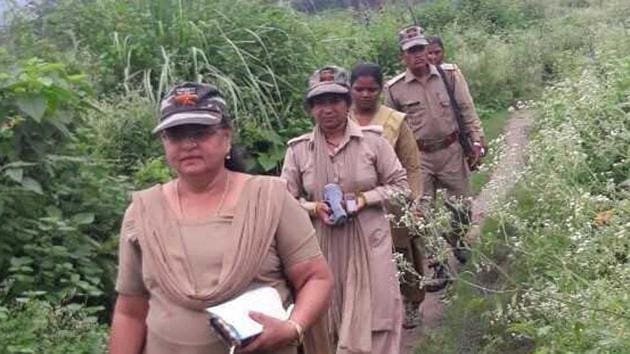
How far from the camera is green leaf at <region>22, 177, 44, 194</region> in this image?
609 centimetres

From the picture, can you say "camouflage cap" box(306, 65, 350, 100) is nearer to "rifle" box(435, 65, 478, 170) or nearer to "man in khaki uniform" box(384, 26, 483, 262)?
"man in khaki uniform" box(384, 26, 483, 262)

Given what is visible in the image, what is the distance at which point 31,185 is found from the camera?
6.11 metres

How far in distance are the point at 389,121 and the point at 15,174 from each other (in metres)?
2.15

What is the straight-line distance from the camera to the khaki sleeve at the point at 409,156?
23.2ft

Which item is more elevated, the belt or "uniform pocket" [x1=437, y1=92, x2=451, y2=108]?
"uniform pocket" [x1=437, y1=92, x2=451, y2=108]

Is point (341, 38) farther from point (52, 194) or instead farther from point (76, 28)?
point (52, 194)

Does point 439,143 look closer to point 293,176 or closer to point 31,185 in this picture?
point 293,176

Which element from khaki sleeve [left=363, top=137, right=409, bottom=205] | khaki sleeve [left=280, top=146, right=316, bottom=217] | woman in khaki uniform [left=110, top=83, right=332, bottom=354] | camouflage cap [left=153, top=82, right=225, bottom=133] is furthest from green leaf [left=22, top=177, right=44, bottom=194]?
camouflage cap [left=153, top=82, right=225, bottom=133]

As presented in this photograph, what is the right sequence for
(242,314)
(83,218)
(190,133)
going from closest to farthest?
(242,314) < (190,133) < (83,218)

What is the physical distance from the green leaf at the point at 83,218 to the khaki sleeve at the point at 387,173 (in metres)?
1.44

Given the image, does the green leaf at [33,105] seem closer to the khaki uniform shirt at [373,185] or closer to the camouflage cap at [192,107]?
the khaki uniform shirt at [373,185]

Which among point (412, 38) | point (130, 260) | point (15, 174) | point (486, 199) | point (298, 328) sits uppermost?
point (412, 38)

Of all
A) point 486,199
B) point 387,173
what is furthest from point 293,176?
point 486,199

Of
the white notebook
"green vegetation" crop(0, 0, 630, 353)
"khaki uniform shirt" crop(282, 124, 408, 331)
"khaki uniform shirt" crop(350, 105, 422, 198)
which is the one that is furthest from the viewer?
"khaki uniform shirt" crop(350, 105, 422, 198)
